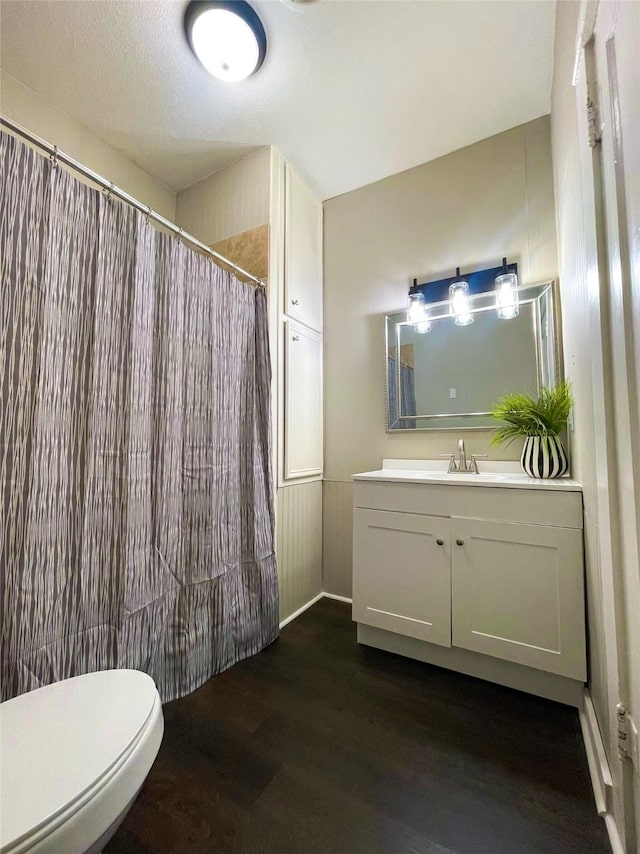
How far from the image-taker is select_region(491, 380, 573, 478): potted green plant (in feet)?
4.96

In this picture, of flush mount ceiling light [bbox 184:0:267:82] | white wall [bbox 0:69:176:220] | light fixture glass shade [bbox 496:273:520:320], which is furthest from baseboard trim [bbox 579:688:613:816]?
white wall [bbox 0:69:176:220]

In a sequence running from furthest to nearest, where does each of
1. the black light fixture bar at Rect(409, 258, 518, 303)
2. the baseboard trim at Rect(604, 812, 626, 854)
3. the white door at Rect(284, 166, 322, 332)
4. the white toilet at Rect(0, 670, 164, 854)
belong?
the white door at Rect(284, 166, 322, 332) → the black light fixture bar at Rect(409, 258, 518, 303) → the baseboard trim at Rect(604, 812, 626, 854) → the white toilet at Rect(0, 670, 164, 854)

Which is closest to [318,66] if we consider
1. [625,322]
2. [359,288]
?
[359,288]

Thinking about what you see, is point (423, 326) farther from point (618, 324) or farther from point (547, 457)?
point (618, 324)

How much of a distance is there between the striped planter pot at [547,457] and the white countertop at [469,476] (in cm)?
3

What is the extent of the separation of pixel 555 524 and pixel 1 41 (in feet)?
9.58

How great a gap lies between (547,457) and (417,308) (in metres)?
1.05

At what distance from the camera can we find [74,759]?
0.65 metres

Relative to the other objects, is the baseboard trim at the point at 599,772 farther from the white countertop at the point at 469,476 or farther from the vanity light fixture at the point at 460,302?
the vanity light fixture at the point at 460,302

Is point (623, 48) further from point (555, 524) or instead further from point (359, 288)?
Answer: point (359, 288)

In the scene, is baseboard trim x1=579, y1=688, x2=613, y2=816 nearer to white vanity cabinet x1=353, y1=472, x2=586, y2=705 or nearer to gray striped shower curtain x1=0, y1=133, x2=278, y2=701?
white vanity cabinet x1=353, y1=472, x2=586, y2=705

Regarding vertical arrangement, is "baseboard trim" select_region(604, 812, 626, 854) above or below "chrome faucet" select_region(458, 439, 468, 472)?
below

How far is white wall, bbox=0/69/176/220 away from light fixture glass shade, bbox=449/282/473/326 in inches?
74.8

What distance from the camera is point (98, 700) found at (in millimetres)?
802
